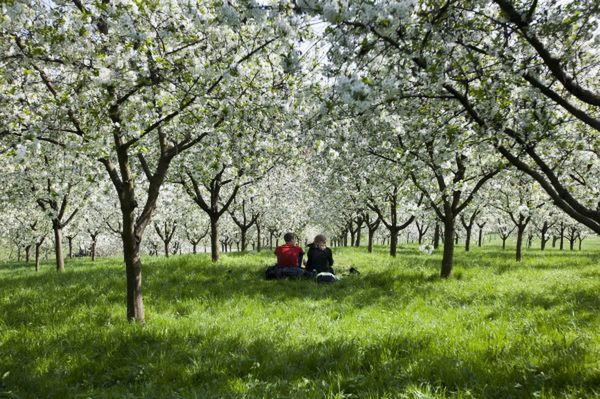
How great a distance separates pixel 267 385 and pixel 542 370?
360 centimetres

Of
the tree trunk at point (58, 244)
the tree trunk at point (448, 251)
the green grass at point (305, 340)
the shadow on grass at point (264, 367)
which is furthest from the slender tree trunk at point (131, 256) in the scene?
the tree trunk at point (58, 244)

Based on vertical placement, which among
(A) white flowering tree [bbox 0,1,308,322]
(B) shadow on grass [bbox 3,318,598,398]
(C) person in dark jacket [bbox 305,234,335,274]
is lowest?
(B) shadow on grass [bbox 3,318,598,398]

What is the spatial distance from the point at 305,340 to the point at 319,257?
6225 mm

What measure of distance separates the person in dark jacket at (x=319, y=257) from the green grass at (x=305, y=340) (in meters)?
1.36

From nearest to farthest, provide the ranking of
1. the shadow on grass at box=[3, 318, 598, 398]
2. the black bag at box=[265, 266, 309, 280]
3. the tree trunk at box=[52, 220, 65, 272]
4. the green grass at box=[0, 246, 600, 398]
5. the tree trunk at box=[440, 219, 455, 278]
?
1. the shadow on grass at box=[3, 318, 598, 398]
2. the green grass at box=[0, 246, 600, 398]
3. the black bag at box=[265, 266, 309, 280]
4. the tree trunk at box=[440, 219, 455, 278]
5. the tree trunk at box=[52, 220, 65, 272]

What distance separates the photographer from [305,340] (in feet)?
23.4

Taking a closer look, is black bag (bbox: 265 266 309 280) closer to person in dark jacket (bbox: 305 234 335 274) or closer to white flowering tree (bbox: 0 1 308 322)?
person in dark jacket (bbox: 305 234 335 274)

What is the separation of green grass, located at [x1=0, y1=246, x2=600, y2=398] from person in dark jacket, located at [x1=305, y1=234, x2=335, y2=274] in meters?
1.36

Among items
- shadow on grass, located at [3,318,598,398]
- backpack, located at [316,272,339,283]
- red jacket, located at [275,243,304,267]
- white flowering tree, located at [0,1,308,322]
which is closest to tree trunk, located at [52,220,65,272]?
red jacket, located at [275,243,304,267]

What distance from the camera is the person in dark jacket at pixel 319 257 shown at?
13172mm

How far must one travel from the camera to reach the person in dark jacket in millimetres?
13172

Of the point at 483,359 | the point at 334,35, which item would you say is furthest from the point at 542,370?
the point at 334,35

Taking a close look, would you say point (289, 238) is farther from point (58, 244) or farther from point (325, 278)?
point (58, 244)

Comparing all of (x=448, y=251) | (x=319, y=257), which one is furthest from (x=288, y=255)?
(x=448, y=251)
